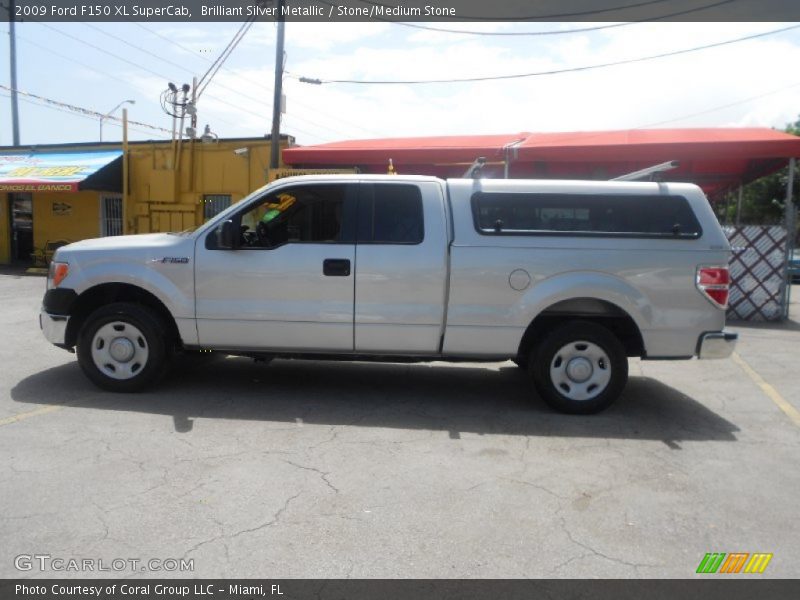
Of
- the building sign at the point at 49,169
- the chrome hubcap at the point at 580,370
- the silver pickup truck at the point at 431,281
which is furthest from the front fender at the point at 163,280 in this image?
the building sign at the point at 49,169

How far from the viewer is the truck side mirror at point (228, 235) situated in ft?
19.0

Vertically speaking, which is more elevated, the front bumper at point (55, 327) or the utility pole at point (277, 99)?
the utility pole at point (277, 99)

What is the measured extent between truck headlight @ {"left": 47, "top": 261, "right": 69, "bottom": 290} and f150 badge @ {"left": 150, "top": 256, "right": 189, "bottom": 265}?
0.84 m

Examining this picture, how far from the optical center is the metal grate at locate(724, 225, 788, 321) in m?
12.1

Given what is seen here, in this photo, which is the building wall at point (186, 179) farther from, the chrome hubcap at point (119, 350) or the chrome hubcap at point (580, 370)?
the chrome hubcap at point (580, 370)

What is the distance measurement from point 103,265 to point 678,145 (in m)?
10.1

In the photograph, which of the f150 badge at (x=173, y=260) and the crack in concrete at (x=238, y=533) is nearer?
the crack in concrete at (x=238, y=533)

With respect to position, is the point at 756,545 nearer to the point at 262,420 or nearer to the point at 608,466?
the point at 608,466

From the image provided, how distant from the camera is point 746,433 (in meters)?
5.56

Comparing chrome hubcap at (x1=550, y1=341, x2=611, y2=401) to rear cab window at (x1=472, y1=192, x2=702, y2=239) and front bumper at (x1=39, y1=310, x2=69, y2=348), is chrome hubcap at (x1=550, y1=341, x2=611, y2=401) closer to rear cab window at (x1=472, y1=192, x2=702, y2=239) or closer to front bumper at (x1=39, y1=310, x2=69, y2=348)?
rear cab window at (x1=472, y1=192, x2=702, y2=239)

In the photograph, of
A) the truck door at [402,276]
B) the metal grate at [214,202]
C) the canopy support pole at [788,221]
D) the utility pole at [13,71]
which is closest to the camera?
the truck door at [402,276]

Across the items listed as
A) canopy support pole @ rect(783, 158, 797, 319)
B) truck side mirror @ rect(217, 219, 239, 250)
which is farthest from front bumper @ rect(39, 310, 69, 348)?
canopy support pole @ rect(783, 158, 797, 319)

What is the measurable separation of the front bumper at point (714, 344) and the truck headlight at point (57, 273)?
5.61 metres

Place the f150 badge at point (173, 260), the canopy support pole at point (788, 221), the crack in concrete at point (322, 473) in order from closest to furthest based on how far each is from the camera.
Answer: the crack in concrete at point (322, 473), the f150 badge at point (173, 260), the canopy support pole at point (788, 221)
